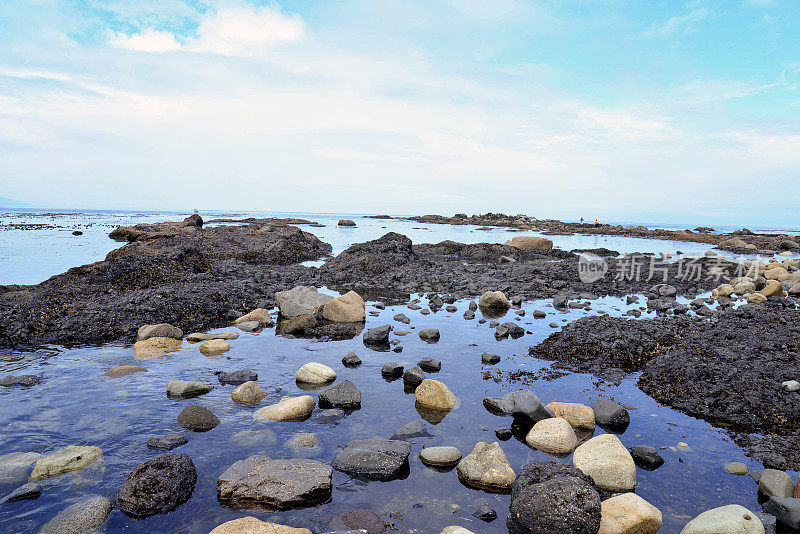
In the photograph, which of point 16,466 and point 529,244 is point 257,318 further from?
point 529,244

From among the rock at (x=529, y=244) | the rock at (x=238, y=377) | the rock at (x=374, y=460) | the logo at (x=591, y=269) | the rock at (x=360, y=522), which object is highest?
the rock at (x=529, y=244)

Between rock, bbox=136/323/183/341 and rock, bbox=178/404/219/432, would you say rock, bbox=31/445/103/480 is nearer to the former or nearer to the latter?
rock, bbox=178/404/219/432

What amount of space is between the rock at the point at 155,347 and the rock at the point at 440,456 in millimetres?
8149

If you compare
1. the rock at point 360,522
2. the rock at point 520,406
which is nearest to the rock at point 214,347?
the rock at point 520,406

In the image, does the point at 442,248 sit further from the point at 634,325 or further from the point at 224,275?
the point at 634,325

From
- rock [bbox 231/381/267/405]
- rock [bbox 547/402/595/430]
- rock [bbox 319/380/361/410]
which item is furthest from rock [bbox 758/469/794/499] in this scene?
rock [bbox 231/381/267/405]

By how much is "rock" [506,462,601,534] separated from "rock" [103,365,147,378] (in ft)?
28.7

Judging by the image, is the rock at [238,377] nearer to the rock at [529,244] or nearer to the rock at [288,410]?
the rock at [288,410]

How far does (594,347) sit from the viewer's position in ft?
36.9

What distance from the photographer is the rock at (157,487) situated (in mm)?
5004

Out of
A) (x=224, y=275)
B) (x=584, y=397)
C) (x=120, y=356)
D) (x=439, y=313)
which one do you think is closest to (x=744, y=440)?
(x=584, y=397)

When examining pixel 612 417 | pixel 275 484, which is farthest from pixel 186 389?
pixel 612 417

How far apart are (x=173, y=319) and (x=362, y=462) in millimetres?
10759

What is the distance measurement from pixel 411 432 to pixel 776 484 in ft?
16.7
